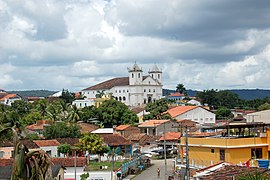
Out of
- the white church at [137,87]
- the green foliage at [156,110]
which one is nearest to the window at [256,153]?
the green foliage at [156,110]

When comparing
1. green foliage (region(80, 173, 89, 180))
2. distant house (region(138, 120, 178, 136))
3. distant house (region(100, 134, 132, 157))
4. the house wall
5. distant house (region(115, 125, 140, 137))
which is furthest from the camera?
the house wall

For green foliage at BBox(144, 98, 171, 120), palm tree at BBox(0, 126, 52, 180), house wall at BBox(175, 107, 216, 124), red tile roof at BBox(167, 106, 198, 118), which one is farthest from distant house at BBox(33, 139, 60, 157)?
house wall at BBox(175, 107, 216, 124)

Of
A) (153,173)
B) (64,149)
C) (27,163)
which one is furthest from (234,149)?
(64,149)

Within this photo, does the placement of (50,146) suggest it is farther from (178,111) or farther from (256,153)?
(178,111)

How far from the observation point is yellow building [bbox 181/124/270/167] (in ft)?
87.6

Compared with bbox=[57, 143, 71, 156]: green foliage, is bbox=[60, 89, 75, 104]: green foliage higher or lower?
higher

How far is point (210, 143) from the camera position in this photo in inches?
1101

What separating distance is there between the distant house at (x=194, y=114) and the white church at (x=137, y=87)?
1677 inches

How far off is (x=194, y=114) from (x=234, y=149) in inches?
2331

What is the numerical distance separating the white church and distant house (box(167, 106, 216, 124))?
42.6 m

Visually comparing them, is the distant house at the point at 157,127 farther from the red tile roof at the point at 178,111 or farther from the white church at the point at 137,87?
the white church at the point at 137,87

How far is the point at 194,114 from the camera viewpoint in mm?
85750

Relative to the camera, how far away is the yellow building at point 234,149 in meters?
26.7

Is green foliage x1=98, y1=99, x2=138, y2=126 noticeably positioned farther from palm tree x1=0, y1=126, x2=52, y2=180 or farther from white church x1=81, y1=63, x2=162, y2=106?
palm tree x1=0, y1=126, x2=52, y2=180
